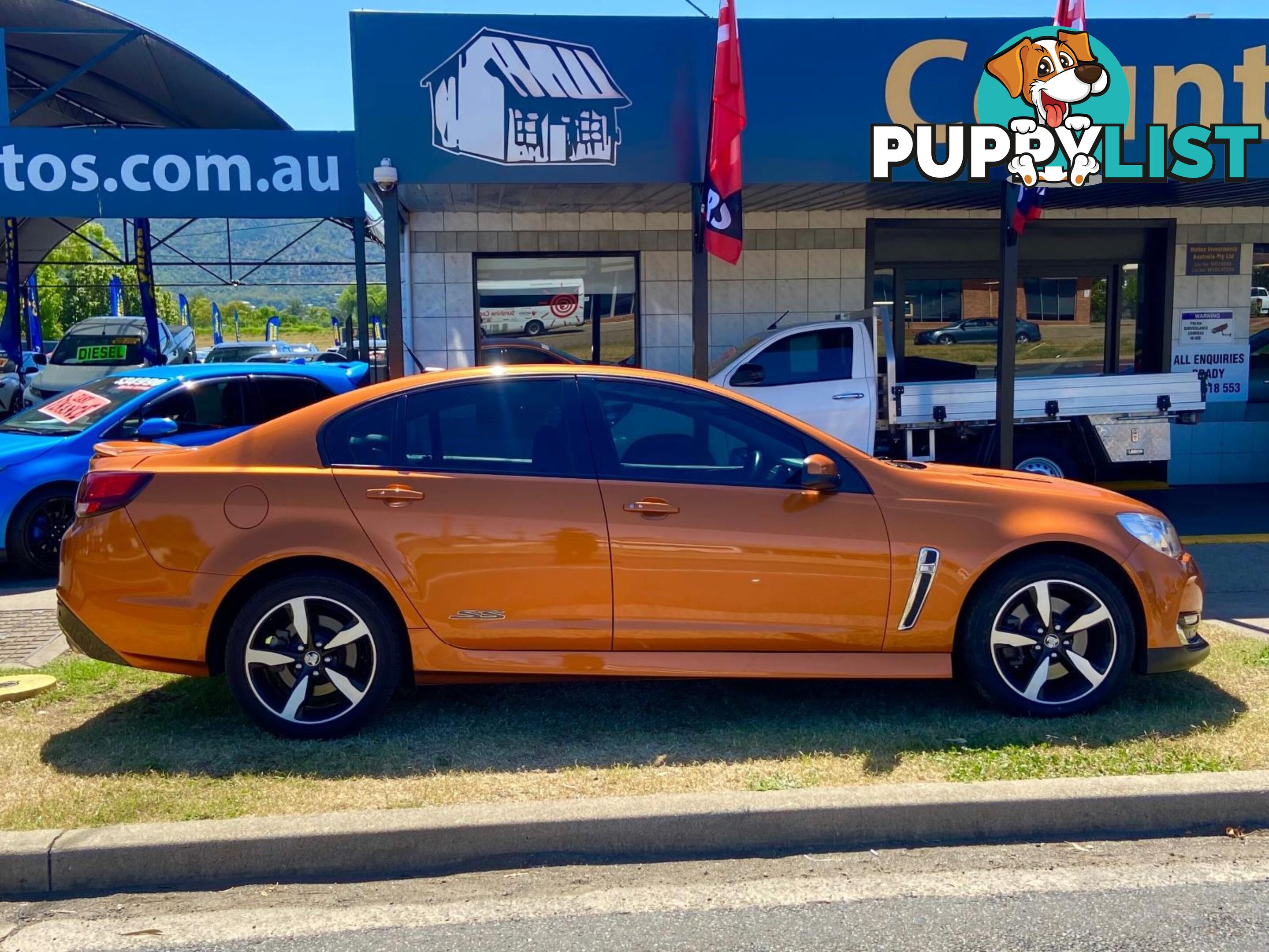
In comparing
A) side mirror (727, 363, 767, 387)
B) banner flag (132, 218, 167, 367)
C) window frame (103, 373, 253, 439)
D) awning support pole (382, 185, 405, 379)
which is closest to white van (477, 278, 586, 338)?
side mirror (727, 363, 767, 387)

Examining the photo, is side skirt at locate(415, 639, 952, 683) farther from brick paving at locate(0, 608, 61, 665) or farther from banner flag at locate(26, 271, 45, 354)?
banner flag at locate(26, 271, 45, 354)

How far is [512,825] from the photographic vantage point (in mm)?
4020

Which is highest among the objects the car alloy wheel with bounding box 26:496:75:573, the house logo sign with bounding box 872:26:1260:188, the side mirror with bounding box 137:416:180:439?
the house logo sign with bounding box 872:26:1260:188

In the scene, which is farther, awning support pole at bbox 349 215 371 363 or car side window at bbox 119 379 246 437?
awning support pole at bbox 349 215 371 363

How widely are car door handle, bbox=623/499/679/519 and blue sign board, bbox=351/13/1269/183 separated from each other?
14.5 feet

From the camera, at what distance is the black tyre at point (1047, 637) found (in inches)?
196

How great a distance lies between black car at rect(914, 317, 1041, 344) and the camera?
12805 mm

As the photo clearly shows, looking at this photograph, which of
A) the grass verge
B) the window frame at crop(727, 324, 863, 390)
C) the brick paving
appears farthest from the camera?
the window frame at crop(727, 324, 863, 390)

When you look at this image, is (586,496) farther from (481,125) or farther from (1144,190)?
(1144,190)

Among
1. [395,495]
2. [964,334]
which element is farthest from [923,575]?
[964,334]

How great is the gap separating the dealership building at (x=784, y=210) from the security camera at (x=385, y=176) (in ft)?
0.04

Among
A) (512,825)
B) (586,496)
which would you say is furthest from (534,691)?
(512,825)

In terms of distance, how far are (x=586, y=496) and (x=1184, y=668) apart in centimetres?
280

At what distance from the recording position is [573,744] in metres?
4.91
